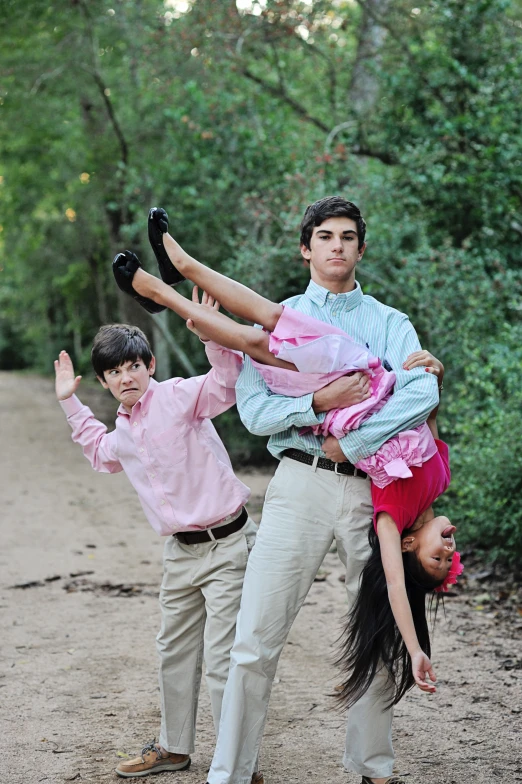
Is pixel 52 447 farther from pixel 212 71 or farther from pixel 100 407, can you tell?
pixel 212 71

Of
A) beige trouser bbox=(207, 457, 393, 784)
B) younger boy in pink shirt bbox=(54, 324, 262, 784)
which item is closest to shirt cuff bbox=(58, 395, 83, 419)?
younger boy in pink shirt bbox=(54, 324, 262, 784)

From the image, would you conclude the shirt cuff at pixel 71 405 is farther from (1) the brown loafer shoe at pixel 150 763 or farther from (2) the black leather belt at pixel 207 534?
(1) the brown loafer shoe at pixel 150 763

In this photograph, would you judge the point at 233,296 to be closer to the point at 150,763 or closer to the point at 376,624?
the point at 376,624

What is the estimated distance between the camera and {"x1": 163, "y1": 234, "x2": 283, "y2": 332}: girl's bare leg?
311 centimetres

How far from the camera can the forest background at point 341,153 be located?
8.02 meters

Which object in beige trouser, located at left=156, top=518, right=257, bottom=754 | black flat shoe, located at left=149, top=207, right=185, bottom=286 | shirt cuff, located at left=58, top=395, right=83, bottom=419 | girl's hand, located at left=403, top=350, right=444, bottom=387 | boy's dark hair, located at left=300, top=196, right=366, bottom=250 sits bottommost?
beige trouser, located at left=156, top=518, right=257, bottom=754

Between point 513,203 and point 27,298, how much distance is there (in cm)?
2078

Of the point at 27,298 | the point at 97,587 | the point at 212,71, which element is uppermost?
the point at 212,71

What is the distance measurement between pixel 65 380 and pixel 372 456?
4.72ft

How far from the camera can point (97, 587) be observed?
6.58 m

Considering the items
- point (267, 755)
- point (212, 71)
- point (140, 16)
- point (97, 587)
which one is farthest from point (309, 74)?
point (267, 755)

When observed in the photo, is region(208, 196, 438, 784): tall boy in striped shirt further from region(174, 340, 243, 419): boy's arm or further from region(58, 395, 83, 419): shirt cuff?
region(58, 395, 83, 419): shirt cuff

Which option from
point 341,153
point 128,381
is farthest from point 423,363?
point 341,153

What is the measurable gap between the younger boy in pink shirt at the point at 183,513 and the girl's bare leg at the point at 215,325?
0.30m
